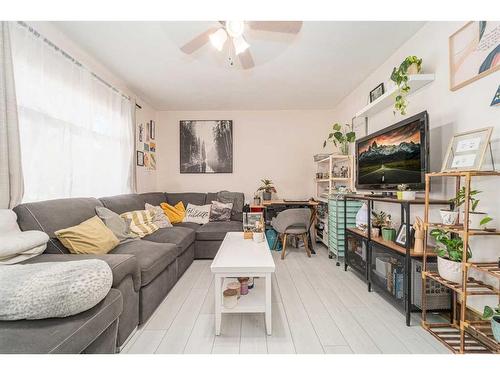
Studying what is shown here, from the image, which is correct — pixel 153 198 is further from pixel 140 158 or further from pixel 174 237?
Answer: pixel 174 237

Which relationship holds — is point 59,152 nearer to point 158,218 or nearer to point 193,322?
point 158,218

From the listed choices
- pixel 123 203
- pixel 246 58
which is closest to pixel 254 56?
pixel 246 58

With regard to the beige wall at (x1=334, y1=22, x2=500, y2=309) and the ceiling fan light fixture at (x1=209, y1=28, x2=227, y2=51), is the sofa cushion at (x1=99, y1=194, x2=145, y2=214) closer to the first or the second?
the ceiling fan light fixture at (x1=209, y1=28, x2=227, y2=51)

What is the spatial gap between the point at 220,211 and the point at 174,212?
0.74 metres

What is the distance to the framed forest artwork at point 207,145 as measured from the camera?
13.6ft

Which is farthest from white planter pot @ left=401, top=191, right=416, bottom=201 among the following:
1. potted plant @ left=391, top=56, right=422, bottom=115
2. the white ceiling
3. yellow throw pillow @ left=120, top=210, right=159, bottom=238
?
yellow throw pillow @ left=120, top=210, right=159, bottom=238

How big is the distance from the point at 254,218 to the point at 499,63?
84.4 inches

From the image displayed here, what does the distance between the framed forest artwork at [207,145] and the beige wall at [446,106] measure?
2.64 meters

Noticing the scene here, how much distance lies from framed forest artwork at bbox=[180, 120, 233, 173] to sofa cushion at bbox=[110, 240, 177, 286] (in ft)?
7.46

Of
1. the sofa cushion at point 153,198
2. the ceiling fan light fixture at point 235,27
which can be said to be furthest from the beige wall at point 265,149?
the ceiling fan light fixture at point 235,27

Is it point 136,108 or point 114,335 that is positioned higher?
point 136,108

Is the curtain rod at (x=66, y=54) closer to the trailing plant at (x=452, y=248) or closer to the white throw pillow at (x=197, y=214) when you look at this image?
the white throw pillow at (x=197, y=214)
